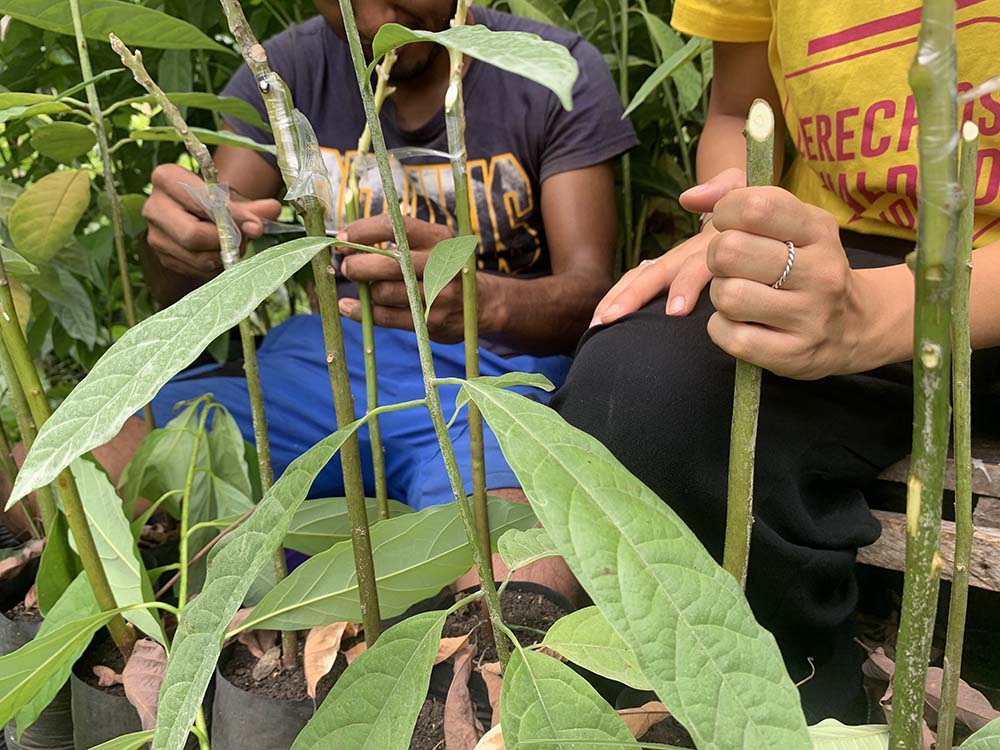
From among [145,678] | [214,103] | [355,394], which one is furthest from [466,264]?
[355,394]

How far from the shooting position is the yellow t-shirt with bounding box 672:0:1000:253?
61cm

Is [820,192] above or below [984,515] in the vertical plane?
above

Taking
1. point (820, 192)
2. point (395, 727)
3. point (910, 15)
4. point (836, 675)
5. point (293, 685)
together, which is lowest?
point (836, 675)

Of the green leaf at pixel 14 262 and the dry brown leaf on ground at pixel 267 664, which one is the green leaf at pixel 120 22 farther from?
the dry brown leaf on ground at pixel 267 664

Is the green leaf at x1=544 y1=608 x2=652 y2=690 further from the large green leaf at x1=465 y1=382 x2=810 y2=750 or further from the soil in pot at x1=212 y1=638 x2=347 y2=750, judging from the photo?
the soil in pot at x1=212 y1=638 x2=347 y2=750

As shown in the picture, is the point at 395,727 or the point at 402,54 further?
the point at 402,54

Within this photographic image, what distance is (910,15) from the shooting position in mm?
643

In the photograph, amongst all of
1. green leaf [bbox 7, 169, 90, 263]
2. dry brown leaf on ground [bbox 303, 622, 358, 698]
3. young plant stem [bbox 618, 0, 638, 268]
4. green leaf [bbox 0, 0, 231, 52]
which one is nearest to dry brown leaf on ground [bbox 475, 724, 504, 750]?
dry brown leaf on ground [bbox 303, 622, 358, 698]

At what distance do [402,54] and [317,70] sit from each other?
22 cm

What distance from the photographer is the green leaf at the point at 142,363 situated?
0.30 meters

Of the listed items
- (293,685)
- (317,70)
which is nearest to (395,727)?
(293,685)

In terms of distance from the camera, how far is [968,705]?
0.49 m

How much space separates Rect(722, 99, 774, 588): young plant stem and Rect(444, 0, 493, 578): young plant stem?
140 mm

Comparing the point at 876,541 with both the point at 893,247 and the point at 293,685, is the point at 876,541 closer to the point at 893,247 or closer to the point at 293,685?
the point at 893,247
